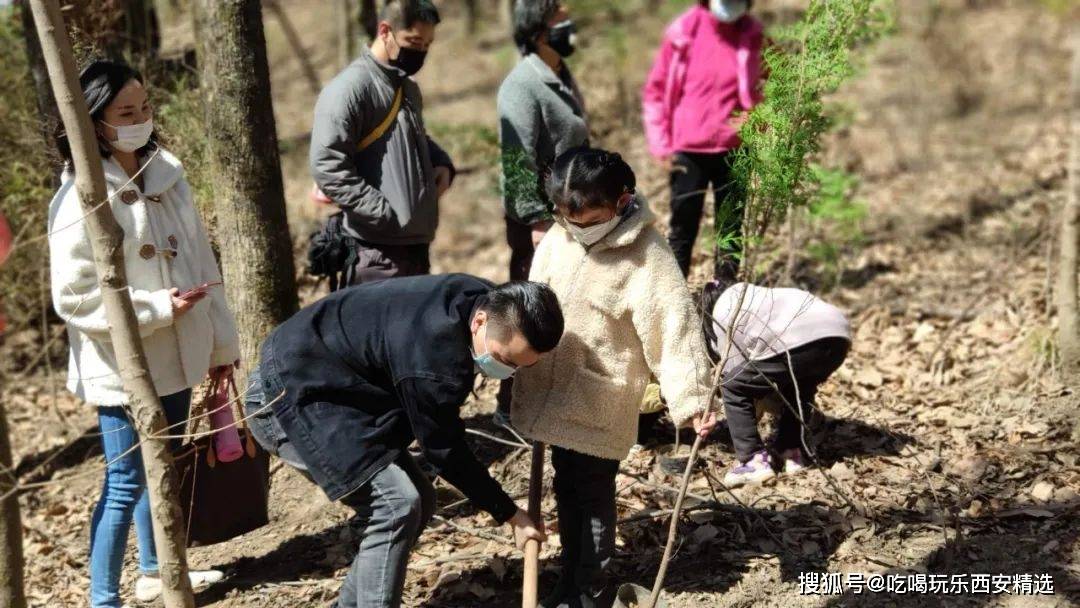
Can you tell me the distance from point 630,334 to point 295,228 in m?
5.30

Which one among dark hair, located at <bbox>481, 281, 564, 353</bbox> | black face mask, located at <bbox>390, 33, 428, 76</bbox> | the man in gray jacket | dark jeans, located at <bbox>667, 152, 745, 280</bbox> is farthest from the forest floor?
black face mask, located at <bbox>390, 33, 428, 76</bbox>

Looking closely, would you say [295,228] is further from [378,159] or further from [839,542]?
[839,542]

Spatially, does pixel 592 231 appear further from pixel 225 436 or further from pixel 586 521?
pixel 225 436

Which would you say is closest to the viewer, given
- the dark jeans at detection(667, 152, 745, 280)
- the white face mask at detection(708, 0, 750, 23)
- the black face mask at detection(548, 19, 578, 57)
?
the black face mask at detection(548, 19, 578, 57)

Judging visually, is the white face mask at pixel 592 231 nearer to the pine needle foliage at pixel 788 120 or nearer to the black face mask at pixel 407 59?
the pine needle foliage at pixel 788 120

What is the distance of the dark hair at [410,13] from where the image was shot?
4.34 meters

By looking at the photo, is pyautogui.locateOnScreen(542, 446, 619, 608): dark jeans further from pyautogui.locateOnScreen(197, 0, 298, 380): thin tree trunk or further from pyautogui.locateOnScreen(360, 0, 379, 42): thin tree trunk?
pyautogui.locateOnScreen(360, 0, 379, 42): thin tree trunk

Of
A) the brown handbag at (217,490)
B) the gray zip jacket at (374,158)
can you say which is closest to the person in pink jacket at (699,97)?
the gray zip jacket at (374,158)

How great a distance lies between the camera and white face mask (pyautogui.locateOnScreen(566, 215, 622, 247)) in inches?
135

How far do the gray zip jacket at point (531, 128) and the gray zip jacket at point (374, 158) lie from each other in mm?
444

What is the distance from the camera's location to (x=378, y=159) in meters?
4.44

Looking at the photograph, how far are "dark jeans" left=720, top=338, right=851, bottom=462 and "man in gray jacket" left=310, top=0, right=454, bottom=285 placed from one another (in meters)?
1.50

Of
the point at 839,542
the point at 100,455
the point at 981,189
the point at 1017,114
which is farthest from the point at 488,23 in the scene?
the point at 839,542

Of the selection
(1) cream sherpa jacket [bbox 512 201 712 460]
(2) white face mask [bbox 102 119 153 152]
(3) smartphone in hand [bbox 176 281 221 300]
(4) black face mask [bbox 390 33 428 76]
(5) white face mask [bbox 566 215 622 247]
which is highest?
(4) black face mask [bbox 390 33 428 76]
